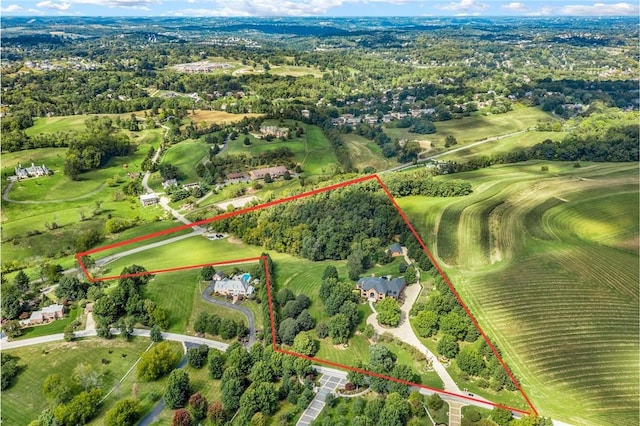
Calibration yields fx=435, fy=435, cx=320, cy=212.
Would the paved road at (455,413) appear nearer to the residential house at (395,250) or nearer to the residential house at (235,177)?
the residential house at (395,250)

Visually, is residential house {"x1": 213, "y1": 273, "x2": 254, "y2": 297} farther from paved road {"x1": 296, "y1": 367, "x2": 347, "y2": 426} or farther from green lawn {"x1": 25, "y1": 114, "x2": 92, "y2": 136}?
green lawn {"x1": 25, "y1": 114, "x2": 92, "y2": 136}

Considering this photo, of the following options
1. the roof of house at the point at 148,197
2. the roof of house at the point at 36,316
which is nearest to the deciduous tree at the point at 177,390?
the roof of house at the point at 36,316

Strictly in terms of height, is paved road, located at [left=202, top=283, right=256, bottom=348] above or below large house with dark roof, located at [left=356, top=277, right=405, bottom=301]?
below

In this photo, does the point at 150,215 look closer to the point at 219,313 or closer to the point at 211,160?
the point at 211,160

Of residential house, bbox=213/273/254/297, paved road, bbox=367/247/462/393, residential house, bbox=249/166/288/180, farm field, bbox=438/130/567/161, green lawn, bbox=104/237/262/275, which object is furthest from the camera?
farm field, bbox=438/130/567/161

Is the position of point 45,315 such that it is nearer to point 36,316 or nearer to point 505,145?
point 36,316

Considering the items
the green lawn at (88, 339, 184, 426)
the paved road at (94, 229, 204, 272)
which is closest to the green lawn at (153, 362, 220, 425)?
the green lawn at (88, 339, 184, 426)
